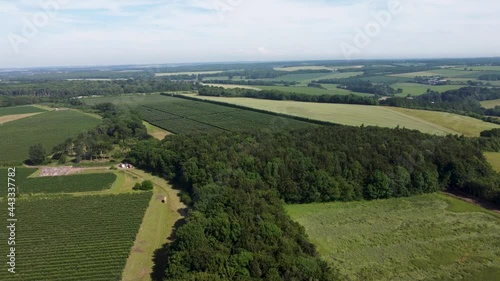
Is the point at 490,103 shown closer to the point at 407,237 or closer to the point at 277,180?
the point at 407,237

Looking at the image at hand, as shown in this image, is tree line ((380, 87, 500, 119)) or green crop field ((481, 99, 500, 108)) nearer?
tree line ((380, 87, 500, 119))

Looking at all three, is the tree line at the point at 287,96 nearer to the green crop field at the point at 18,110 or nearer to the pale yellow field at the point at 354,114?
the pale yellow field at the point at 354,114

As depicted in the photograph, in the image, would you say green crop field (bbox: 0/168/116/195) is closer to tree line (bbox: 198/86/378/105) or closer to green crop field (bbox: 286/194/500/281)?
green crop field (bbox: 286/194/500/281)

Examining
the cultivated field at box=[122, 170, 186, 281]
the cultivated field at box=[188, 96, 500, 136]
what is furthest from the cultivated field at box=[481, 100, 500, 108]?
the cultivated field at box=[122, 170, 186, 281]

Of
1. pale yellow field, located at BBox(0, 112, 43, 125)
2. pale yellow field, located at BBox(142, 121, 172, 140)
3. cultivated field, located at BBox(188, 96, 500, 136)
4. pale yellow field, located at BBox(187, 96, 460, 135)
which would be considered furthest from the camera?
pale yellow field, located at BBox(0, 112, 43, 125)

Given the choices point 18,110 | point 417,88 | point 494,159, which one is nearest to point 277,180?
point 494,159

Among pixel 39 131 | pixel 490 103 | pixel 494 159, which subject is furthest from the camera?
pixel 490 103

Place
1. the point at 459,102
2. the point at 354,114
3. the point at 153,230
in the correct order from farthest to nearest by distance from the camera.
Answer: the point at 459,102 → the point at 354,114 → the point at 153,230
